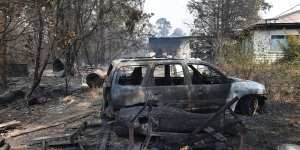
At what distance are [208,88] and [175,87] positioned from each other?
3.08 ft

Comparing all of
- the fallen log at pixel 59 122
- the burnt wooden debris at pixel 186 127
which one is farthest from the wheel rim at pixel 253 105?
the fallen log at pixel 59 122

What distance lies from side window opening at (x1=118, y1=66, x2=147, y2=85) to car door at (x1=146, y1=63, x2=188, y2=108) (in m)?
0.35

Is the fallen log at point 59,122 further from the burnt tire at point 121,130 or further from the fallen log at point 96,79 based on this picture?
the fallen log at point 96,79

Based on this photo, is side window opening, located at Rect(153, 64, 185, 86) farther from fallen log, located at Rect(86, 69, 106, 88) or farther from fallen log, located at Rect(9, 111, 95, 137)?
fallen log, located at Rect(86, 69, 106, 88)

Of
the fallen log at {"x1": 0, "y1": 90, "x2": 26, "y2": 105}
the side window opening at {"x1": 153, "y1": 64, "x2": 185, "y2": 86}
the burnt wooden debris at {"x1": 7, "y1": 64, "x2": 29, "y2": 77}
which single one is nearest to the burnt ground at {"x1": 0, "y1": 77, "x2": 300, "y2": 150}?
the fallen log at {"x1": 0, "y1": 90, "x2": 26, "y2": 105}

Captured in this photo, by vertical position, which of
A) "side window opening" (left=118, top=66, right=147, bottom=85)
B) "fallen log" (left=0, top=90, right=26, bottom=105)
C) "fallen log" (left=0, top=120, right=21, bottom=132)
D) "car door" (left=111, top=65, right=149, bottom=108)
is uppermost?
"side window opening" (left=118, top=66, right=147, bottom=85)

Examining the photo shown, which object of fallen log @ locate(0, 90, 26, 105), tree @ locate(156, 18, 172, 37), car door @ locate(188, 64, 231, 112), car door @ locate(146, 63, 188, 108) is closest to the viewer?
car door @ locate(146, 63, 188, 108)

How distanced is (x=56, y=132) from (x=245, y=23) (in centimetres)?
3439

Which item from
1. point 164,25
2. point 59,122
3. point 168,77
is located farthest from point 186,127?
point 164,25

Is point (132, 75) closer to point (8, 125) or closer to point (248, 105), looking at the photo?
point (248, 105)

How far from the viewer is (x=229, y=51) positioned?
1809 cm

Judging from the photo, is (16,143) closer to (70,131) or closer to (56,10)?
(70,131)

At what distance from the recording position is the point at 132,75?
9.89m

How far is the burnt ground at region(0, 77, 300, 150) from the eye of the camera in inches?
335
